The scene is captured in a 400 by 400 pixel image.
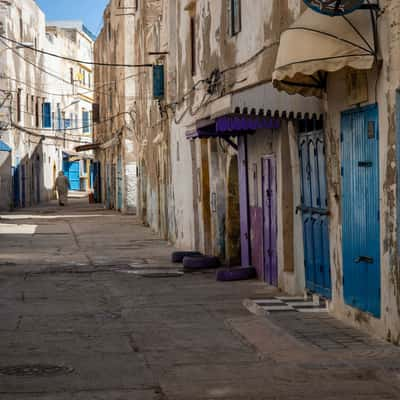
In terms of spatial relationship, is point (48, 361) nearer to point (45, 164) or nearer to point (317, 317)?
point (317, 317)

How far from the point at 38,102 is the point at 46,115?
6.97ft

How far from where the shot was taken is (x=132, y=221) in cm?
3466

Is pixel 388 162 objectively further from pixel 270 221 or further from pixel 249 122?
pixel 270 221

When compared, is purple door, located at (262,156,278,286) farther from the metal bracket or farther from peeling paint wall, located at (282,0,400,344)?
peeling paint wall, located at (282,0,400,344)

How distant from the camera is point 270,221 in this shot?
14195 mm

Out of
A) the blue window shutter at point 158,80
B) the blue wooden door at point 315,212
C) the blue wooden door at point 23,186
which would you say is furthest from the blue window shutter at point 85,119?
the blue wooden door at point 315,212

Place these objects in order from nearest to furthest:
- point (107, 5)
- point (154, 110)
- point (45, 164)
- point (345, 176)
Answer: point (345, 176)
point (154, 110)
point (107, 5)
point (45, 164)

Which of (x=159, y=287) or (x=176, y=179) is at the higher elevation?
(x=176, y=179)

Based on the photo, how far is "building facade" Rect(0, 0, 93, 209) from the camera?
136 ft

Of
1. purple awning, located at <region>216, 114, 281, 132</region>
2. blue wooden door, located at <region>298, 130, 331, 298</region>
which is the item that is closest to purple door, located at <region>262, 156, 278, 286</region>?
purple awning, located at <region>216, 114, 281, 132</region>

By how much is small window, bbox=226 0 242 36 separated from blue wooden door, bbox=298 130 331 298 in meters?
3.55

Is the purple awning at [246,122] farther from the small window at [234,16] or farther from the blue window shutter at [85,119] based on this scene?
the blue window shutter at [85,119]

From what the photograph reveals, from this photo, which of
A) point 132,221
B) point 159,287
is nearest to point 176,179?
point 159,287

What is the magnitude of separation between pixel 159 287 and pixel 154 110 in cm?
1464
